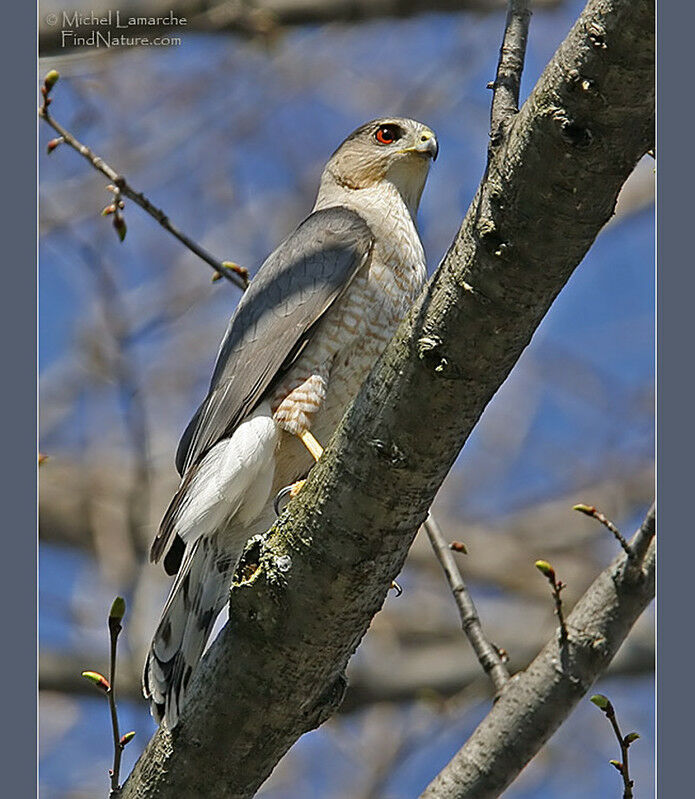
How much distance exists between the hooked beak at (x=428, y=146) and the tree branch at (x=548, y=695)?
1.31 meters

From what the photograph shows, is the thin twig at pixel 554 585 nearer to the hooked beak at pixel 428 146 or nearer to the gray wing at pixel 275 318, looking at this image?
the gray wing at pixel 275 318

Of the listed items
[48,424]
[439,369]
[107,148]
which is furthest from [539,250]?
[48,424]

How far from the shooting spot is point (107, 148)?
3.48m

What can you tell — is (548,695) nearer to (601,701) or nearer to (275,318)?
(601,701)

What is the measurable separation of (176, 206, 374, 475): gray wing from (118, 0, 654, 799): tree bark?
70 centimetres

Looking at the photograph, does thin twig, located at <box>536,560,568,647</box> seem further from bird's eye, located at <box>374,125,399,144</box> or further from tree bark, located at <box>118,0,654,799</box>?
bird's eye, located at <box>374,125,399,144</box>

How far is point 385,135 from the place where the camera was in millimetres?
3574

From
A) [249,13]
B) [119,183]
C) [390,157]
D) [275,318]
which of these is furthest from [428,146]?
[119,183]

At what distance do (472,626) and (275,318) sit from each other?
882 millimetres

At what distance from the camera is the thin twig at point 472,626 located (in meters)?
2.77

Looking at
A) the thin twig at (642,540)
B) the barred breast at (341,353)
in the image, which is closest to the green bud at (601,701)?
the thin twig at (642,540)

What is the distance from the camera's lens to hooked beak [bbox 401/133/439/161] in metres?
3.37

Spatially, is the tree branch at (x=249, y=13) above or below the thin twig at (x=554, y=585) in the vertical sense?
above

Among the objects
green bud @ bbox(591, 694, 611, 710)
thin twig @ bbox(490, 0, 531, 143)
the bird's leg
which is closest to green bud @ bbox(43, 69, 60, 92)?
the bird's leg
